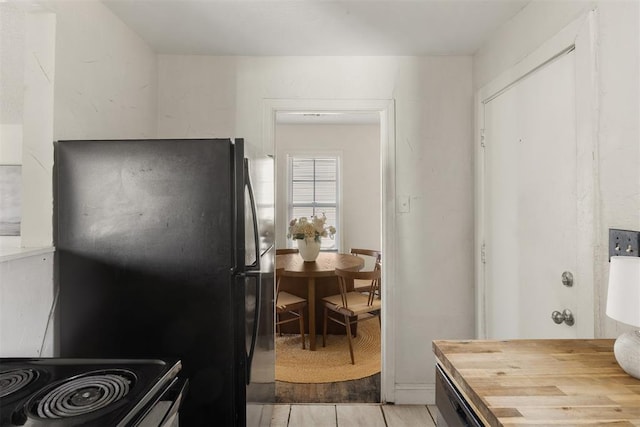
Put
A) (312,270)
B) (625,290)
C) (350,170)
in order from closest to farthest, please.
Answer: (625,290) → (312,270) → (350,170)

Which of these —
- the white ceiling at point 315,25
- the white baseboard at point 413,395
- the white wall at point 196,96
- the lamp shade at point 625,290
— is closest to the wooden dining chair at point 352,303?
the white baseboard at point 413,395

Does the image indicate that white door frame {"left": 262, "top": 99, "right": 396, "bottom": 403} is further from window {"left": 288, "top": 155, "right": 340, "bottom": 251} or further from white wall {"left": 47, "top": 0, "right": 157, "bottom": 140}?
window {"left": 288, "top": 155, "right": 340, "bottom": 251}

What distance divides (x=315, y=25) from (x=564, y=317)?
1932 millimetres

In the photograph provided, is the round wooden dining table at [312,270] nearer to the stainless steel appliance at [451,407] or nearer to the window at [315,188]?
the window at [315,188]

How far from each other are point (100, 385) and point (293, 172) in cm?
451

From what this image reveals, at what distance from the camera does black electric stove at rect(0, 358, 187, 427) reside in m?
0.77

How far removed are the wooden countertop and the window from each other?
419 centimetres

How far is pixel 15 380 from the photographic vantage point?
947 mm

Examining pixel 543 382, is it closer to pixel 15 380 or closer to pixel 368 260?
pixel 15 380

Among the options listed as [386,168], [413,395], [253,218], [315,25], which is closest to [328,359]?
[413,395]

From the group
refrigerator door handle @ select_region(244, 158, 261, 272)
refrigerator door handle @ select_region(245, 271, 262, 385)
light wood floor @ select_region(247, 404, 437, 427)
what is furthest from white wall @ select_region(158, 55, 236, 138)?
light wood floor @ select_region(247, 404, 437, 427)

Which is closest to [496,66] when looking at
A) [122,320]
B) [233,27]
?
[233,27]

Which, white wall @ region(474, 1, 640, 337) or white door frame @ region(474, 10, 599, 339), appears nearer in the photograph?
white wall @ region(474, 1, 640, 337)

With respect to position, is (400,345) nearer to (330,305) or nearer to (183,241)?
(330,305)
